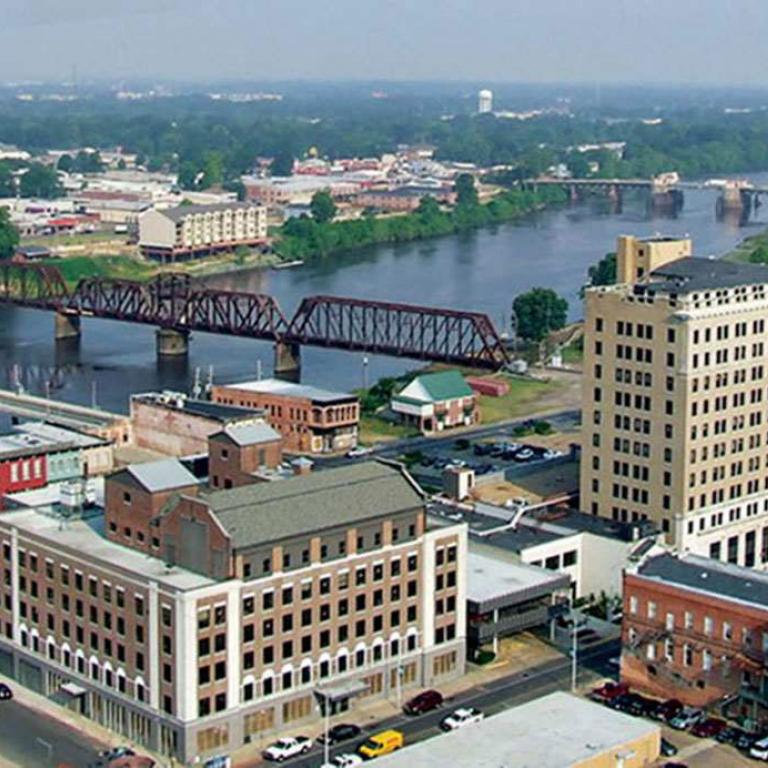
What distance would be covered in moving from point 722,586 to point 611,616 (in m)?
3.23

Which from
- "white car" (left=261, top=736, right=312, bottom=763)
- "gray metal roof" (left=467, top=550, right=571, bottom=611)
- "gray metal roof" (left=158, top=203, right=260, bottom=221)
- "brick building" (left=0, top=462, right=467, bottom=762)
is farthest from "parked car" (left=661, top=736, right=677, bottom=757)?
"gray metal roof" (left=158, top=203, right=260, bottom=221)

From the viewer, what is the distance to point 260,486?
65.0 feet

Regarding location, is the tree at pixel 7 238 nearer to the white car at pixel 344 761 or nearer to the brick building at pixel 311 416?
the brick building at pixel 311 416

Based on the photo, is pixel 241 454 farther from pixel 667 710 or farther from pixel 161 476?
pixel 667 710

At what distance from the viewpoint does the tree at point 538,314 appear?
153 ft

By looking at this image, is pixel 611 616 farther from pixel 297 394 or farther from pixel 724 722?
pixel 297 394

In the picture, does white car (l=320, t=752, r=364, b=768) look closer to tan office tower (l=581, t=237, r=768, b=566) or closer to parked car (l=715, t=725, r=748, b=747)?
parked car (l=715, t=725, r=748, b=747)

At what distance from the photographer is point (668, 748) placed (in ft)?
62.2

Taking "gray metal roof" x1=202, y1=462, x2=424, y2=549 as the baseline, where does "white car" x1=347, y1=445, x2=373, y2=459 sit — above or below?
below

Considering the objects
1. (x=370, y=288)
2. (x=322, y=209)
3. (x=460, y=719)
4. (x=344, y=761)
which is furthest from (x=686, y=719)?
(x=322, y=209)

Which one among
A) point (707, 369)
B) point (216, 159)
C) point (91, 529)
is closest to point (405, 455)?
point (707, 369)

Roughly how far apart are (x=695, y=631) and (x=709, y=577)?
29.9 inches

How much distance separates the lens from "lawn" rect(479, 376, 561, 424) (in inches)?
1490

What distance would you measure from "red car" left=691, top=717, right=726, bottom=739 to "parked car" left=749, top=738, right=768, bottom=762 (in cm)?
62
